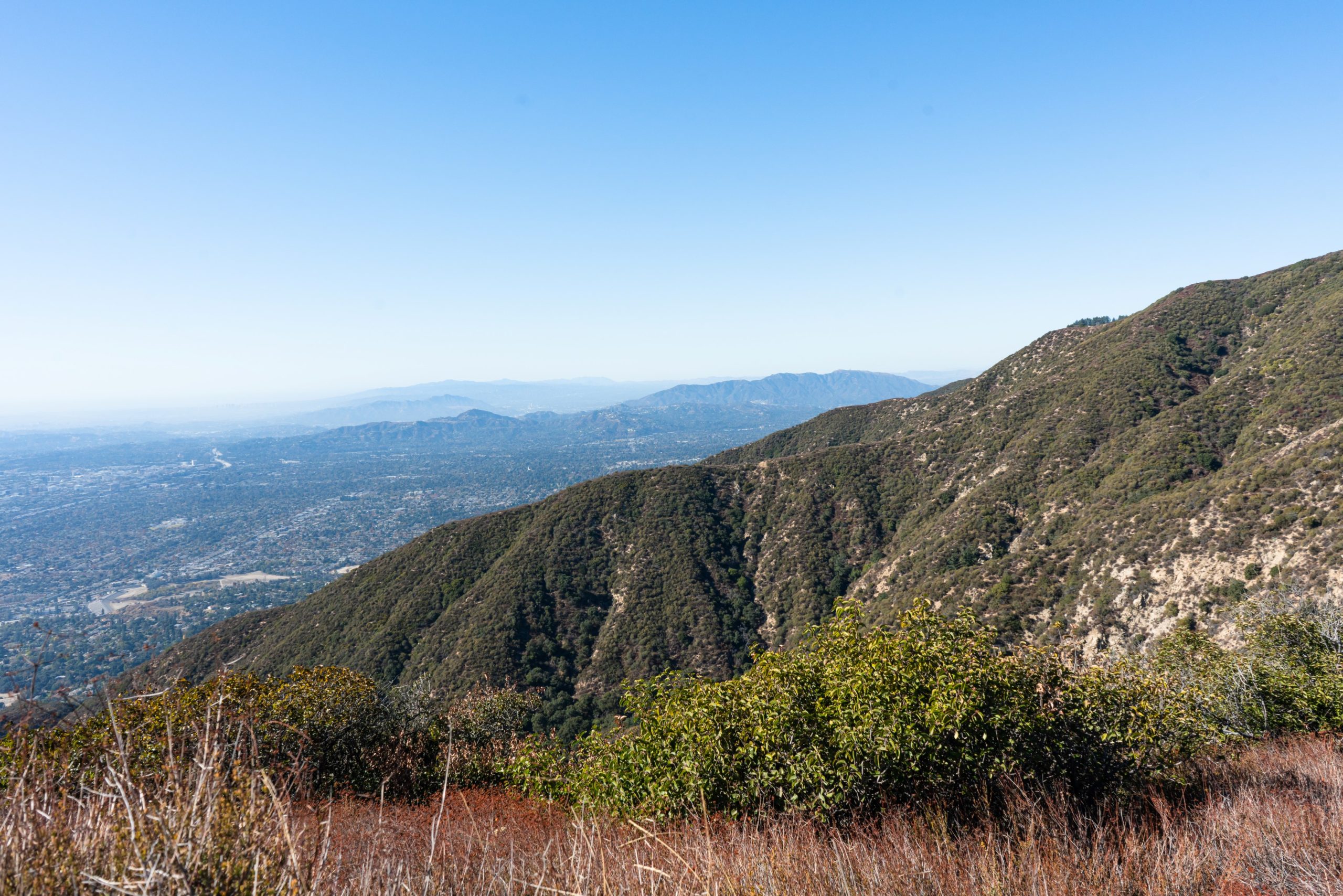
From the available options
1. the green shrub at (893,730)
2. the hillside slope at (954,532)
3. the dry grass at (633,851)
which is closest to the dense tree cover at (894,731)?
the green shrub at (893,730)

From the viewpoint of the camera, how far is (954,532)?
162 feet

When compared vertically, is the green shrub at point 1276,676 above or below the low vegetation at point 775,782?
below

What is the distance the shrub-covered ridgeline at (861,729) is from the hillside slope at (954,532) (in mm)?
13991

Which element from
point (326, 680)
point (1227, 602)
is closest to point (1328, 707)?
point (1227, 602)

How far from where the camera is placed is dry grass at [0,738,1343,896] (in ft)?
9.89

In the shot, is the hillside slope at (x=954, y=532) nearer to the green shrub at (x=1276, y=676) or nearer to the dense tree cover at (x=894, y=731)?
the green shrub at (x=1276, y=676)

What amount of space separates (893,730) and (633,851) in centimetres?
656

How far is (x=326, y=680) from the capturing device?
2034 cm

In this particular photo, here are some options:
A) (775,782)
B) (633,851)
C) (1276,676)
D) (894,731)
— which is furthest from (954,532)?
(633,851)

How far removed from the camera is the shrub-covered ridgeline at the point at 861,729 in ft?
34.2

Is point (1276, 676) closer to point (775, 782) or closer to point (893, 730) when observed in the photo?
point (893, 730)

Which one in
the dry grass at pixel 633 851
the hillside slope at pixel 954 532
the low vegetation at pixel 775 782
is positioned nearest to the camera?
the dry grass at pixel 633 851

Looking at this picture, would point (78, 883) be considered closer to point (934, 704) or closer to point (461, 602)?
point (934, 704)

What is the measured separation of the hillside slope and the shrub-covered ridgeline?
1399 cm
